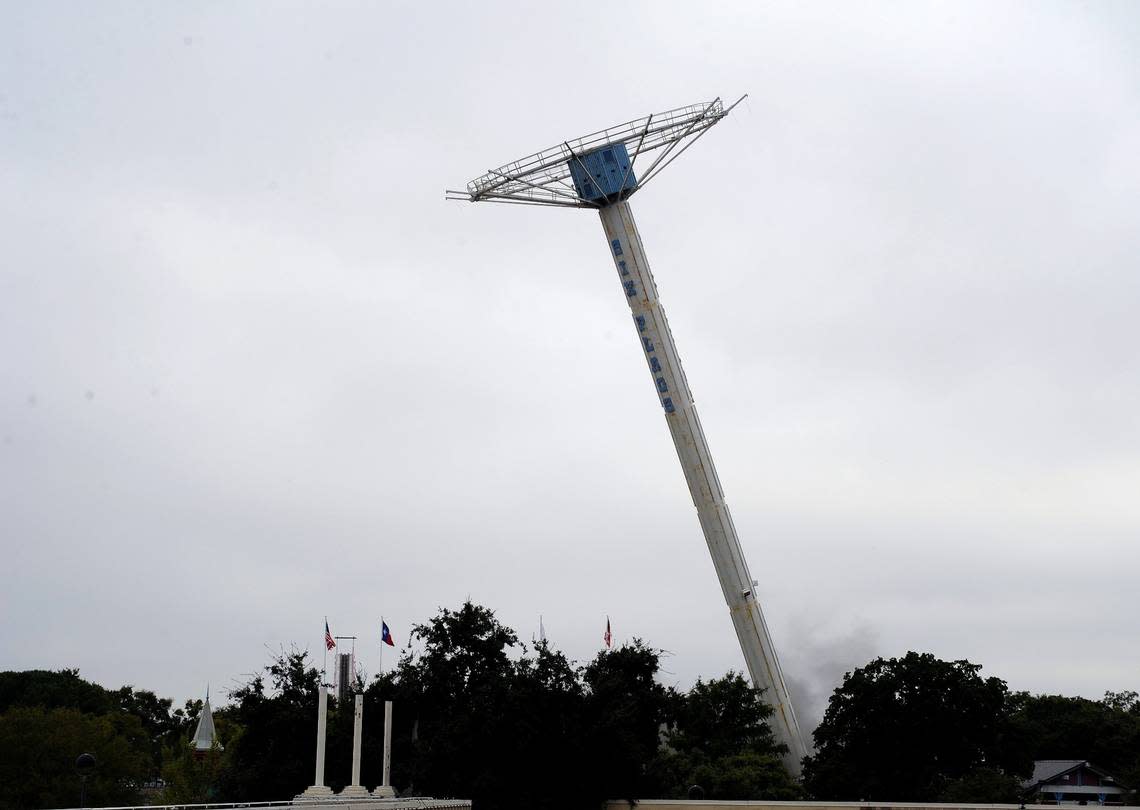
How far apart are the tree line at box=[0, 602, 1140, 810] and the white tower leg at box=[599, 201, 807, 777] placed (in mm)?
1623

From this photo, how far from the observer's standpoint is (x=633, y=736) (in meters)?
52.5

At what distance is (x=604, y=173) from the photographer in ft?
211

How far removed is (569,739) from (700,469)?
1823 cm

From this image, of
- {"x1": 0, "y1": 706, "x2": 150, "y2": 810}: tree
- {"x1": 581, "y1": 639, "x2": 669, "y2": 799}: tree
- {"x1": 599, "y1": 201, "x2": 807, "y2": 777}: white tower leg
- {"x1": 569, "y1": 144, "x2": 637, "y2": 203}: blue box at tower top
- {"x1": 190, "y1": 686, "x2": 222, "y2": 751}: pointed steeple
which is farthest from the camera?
{"x1": 190, "y1": 686, "x2": 222, "y2": 751}: pointed steeple

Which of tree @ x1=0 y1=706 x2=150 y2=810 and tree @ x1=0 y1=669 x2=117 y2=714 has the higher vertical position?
tree @ x1=0 y1=669 x2=117 y2=714

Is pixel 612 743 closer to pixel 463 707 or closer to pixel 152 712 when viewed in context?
pixel 463 707

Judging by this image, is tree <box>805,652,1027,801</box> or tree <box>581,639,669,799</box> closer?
tree <box>581,639,669,799</box>

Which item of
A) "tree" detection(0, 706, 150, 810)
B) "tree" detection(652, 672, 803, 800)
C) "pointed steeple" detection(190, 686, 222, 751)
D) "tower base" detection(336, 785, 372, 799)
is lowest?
"tower base" detection(336, 785, 372, 799)

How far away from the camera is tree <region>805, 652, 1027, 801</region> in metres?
55.1

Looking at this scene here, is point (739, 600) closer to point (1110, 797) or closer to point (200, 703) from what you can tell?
point (1110, 797)

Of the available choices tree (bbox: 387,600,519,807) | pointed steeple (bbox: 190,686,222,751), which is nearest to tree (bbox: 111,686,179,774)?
pointed steeple (bbox: 190,686,222,751)

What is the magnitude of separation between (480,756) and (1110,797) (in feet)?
136

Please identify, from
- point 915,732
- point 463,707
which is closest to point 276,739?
point 463,707

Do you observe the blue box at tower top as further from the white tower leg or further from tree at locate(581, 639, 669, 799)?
tree at locate(581, 639, 669, 799)
